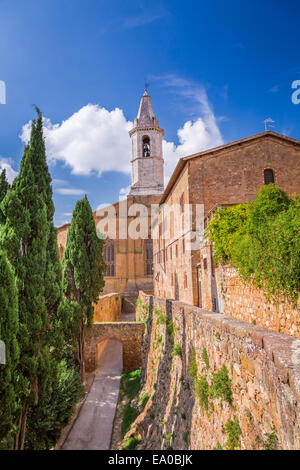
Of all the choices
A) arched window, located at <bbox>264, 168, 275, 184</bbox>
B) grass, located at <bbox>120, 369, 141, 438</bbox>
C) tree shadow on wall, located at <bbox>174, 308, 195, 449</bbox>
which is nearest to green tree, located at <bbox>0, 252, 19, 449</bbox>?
tree shadow on wall, located at <bbox>174, 308, 195, 449</bbox>

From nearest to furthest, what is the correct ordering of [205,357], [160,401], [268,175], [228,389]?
[228,389], [205,357], [160,401], [268,175]

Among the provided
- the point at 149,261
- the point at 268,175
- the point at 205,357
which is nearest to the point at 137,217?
the point at 149,261

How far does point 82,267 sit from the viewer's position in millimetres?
15930

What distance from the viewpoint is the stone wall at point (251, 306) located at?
521 cm

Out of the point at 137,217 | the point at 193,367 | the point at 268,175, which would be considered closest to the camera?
the point at 193,367

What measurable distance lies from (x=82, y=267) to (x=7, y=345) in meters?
10.3

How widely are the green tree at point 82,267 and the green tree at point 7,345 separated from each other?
31.2 ft

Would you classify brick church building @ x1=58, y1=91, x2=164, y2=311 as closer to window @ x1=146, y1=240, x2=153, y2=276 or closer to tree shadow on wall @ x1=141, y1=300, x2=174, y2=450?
window @ x1=146, y1=240, x2=153, y2=276

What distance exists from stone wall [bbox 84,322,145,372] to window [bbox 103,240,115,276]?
59.4 ft

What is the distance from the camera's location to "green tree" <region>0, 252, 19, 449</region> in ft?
18.4

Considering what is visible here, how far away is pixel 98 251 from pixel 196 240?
630cm

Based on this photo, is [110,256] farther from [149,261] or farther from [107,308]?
[107,308]

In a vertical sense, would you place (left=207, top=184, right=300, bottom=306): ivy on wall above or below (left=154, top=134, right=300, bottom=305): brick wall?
below
